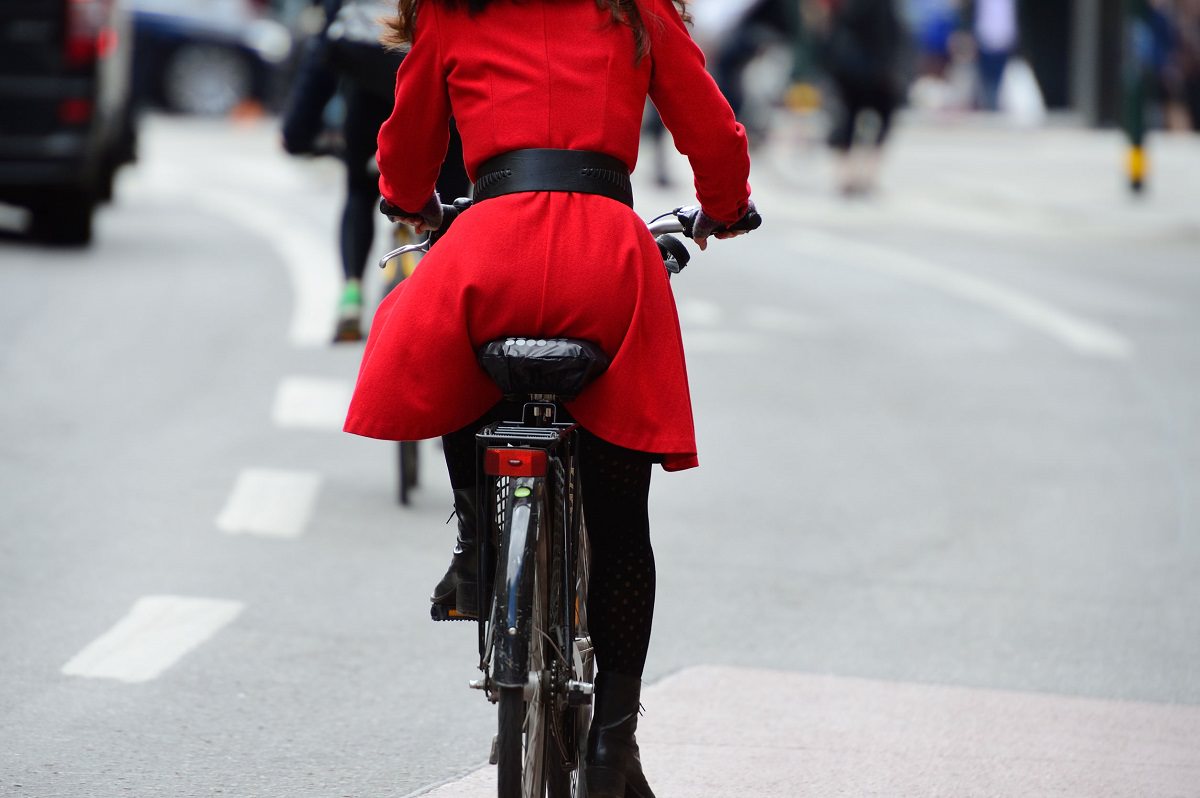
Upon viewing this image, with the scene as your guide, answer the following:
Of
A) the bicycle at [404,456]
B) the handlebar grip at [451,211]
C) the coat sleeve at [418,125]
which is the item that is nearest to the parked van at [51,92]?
the bicycle at [404,456]

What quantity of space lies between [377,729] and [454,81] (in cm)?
181

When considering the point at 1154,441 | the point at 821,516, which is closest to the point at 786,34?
the point at 1154,441

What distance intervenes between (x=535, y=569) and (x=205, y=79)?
2511cm

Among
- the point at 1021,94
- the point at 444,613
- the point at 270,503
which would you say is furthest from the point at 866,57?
the point at 444,613

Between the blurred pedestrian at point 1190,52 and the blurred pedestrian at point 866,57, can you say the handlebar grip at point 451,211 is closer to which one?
the blurred pedestrian at point 866,57

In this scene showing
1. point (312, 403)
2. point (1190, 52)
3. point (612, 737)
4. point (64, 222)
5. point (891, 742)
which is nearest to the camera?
point (612, 737)

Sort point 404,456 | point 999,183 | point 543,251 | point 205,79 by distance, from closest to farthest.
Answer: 1. point 543,251
2. point 404,456
3. point 999,183
4. point 205,79

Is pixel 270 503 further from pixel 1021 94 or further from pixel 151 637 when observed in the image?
pixel 1021 94

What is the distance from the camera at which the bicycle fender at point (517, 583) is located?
3725 millimetres

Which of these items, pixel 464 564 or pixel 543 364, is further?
pixel 464 564

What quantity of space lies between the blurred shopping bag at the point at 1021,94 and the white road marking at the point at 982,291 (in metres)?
11.5

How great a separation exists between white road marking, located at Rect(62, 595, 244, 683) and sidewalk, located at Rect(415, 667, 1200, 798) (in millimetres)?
1225

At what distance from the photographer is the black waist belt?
12.6ft

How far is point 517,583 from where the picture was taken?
3.72 m
